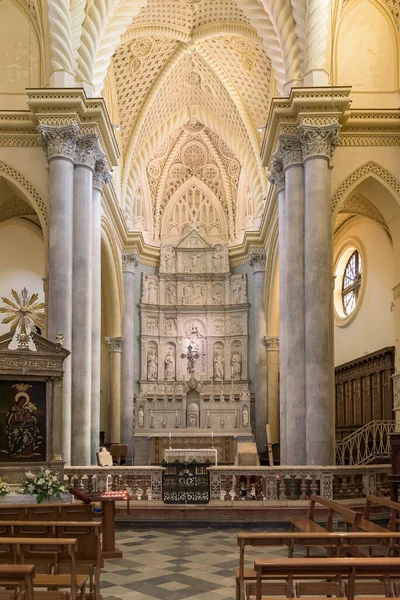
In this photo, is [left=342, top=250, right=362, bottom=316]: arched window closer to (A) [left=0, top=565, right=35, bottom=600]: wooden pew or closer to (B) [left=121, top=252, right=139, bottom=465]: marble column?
(B) [left=121, top=252, right=139, bottom=465]: marble column

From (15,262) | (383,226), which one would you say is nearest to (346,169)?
(383,226)

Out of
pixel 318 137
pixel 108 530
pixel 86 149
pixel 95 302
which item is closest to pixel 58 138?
pixel 86 149

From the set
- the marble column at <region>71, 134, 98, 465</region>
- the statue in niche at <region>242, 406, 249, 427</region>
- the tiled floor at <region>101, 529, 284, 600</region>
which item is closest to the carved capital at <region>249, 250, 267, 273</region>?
the statue in niche at <region>242, 406, 249, 427</region>

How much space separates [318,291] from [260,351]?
12.8 meters

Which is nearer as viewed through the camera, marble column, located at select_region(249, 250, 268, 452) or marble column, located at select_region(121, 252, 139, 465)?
marble column, located at select_region(121, 252, 139, 465)

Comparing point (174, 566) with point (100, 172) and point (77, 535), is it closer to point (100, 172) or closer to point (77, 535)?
point (77, 535)

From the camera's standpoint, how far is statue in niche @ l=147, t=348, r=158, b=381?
3152 centimetres

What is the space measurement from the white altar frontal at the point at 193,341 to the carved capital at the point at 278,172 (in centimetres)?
1163

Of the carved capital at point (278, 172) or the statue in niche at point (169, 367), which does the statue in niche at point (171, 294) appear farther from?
the carved capital at point (278, 172)

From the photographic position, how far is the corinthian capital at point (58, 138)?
17.6 metres

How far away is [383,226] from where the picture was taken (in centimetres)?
2216

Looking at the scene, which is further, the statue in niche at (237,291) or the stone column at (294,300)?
the statue in niche at (237,291)

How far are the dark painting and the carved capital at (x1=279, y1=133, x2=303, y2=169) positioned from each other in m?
8.25

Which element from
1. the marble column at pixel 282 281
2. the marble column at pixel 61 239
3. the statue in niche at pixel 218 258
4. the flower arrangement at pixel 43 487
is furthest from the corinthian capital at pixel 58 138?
the statue in niche at pixel 218 258
